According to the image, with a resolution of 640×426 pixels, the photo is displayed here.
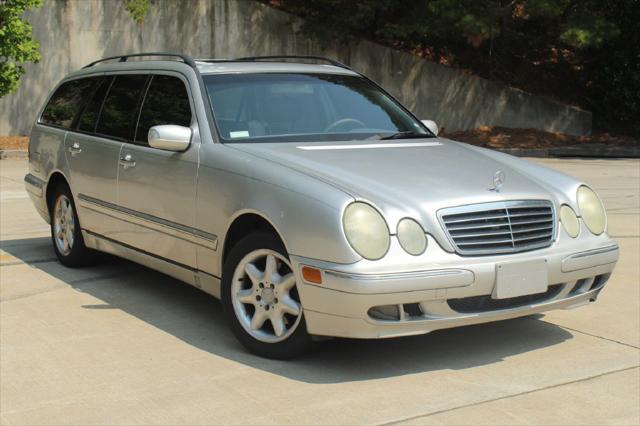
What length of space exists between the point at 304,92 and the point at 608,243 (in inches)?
83.6

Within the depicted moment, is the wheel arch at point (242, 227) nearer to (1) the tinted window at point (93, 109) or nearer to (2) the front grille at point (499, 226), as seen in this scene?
(2) the front grille at point (499, 226)

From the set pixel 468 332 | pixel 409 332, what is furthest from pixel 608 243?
pixel 409 332

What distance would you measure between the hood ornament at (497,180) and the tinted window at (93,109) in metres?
3.23

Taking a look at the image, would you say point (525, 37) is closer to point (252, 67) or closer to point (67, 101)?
point (67, 101)

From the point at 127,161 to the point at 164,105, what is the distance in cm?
45

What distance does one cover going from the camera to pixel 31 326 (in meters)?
5.77

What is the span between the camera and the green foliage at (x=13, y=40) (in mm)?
16828

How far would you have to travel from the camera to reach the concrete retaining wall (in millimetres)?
19594

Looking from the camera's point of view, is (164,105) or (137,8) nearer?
(164,105)

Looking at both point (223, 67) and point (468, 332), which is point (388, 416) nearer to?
point (468, 332)

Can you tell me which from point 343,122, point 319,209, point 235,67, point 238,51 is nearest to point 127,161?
point 235,67

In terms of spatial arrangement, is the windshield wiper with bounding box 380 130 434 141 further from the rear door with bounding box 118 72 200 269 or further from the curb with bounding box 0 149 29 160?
the curb with bounding box 0 149 29 160

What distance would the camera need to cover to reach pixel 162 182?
5.96 m

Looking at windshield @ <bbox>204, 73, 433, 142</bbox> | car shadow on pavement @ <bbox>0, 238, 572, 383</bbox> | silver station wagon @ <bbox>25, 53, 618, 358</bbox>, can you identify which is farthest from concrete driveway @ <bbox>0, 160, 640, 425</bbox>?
windshield @ <bbox>204, 73, 433, 142</bbox>
